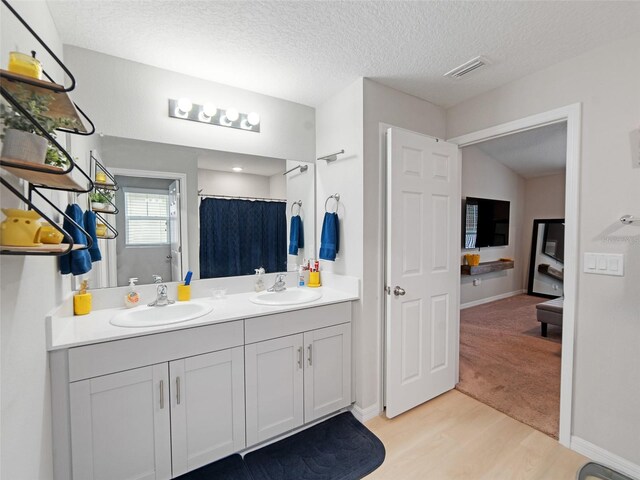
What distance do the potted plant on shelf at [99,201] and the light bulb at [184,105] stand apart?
29.7 inches

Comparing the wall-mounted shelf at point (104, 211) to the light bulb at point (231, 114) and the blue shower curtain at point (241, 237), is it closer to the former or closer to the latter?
the blue shower curtain at point (241, 237)

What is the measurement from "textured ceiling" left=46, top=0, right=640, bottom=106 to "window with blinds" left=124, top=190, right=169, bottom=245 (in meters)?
0.87

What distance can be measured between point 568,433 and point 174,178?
3076 millimetres

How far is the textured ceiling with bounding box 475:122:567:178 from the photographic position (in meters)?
4.25

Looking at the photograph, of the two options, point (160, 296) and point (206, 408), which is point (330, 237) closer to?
point (160, 296)

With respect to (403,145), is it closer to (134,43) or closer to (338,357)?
(338,357)

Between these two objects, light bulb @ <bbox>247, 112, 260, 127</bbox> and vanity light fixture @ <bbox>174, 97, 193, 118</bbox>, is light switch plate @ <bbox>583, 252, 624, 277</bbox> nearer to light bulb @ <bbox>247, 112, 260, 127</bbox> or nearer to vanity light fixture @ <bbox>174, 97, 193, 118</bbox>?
light bulb @ <bbox>247, 112, 260, 127</bbox>

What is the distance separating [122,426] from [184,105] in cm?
193

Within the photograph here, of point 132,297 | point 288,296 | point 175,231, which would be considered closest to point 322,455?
point 288,296

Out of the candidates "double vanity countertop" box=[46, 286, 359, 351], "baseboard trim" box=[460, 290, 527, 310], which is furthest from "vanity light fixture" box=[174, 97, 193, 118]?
"baseboard trim" box=[460, 290, 527, 310]

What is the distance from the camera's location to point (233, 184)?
232 cm

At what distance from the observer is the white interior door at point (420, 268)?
2131mm

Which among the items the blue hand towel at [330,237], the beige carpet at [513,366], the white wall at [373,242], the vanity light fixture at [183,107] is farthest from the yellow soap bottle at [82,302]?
the beige carpet at [513,366]

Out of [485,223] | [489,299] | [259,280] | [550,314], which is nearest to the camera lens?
[259,280]
